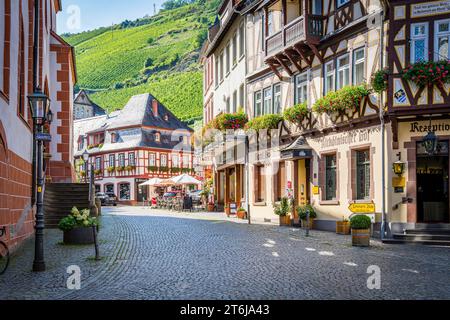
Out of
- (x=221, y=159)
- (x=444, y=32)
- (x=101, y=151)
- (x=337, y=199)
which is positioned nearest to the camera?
(x=444, y=32)

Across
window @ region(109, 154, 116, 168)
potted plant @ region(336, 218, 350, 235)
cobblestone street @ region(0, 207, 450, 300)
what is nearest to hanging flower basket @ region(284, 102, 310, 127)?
potted plant @ region(336, 218, 350, 235)

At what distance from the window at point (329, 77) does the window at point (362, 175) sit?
311 centimetres

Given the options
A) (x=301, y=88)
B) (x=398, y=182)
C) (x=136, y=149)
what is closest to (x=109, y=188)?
(x=136, y=149)

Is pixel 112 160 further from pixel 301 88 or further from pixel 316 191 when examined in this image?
pixel 316 191

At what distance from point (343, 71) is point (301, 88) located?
3528mm

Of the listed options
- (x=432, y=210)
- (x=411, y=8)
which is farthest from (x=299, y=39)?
(x=432, y=210)

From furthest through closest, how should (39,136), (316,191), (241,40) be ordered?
(241,40) < (316,191) < (39,136)

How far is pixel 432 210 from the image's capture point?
64.3ft

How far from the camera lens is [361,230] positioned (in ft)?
56.4

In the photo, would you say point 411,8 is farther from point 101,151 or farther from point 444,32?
point 101,151

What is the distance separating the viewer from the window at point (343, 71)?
22.2m

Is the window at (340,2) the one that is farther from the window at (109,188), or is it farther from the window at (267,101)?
the window at (109,188)

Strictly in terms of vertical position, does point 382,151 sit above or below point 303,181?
above
